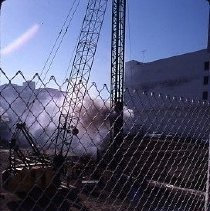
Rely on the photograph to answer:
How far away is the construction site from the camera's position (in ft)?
12.0

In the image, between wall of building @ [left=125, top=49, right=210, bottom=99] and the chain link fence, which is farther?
wall of building @ [left=125, top=49, right=210, bottom=99]

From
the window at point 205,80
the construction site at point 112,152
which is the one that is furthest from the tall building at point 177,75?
the construction site at point 112,152

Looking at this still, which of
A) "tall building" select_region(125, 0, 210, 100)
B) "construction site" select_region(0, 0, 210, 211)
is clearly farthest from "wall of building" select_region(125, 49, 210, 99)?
"construction site" select_region(0, 0, 210, 211)

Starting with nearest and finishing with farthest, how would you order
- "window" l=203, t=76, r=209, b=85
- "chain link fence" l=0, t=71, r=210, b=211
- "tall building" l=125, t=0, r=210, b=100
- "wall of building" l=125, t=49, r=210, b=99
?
"chain link fence" l=0, t=71, r=210, b=211 → "window" l=203, t=76, r=209, b=85 → "tall building" l=125, t=0, r=210, b=100 → "wall of building" l=125, t=49, r=210, b=99

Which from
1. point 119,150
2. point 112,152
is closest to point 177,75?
point 112,152

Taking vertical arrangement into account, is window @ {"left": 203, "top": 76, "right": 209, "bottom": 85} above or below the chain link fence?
below

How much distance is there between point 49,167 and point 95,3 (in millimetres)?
22549

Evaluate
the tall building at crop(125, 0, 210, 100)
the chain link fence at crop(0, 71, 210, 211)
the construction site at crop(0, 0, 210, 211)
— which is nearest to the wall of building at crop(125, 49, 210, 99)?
the tall building at crop(125, 0, 210, 100)

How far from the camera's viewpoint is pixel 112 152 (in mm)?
19062

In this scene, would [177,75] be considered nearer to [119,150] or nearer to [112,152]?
[112,152]

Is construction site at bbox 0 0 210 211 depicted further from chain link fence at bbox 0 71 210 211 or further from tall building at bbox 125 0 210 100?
tall building at bbox 125 0 210 100

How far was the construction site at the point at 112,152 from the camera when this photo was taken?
3.66m

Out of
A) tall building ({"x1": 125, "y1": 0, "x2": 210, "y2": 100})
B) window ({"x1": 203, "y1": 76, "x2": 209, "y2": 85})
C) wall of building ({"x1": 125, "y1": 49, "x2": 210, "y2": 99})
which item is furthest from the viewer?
wall of building ({"x1": 125, "y1": 49, "x2": 210, "y2": 99})

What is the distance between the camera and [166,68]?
48.5 m
